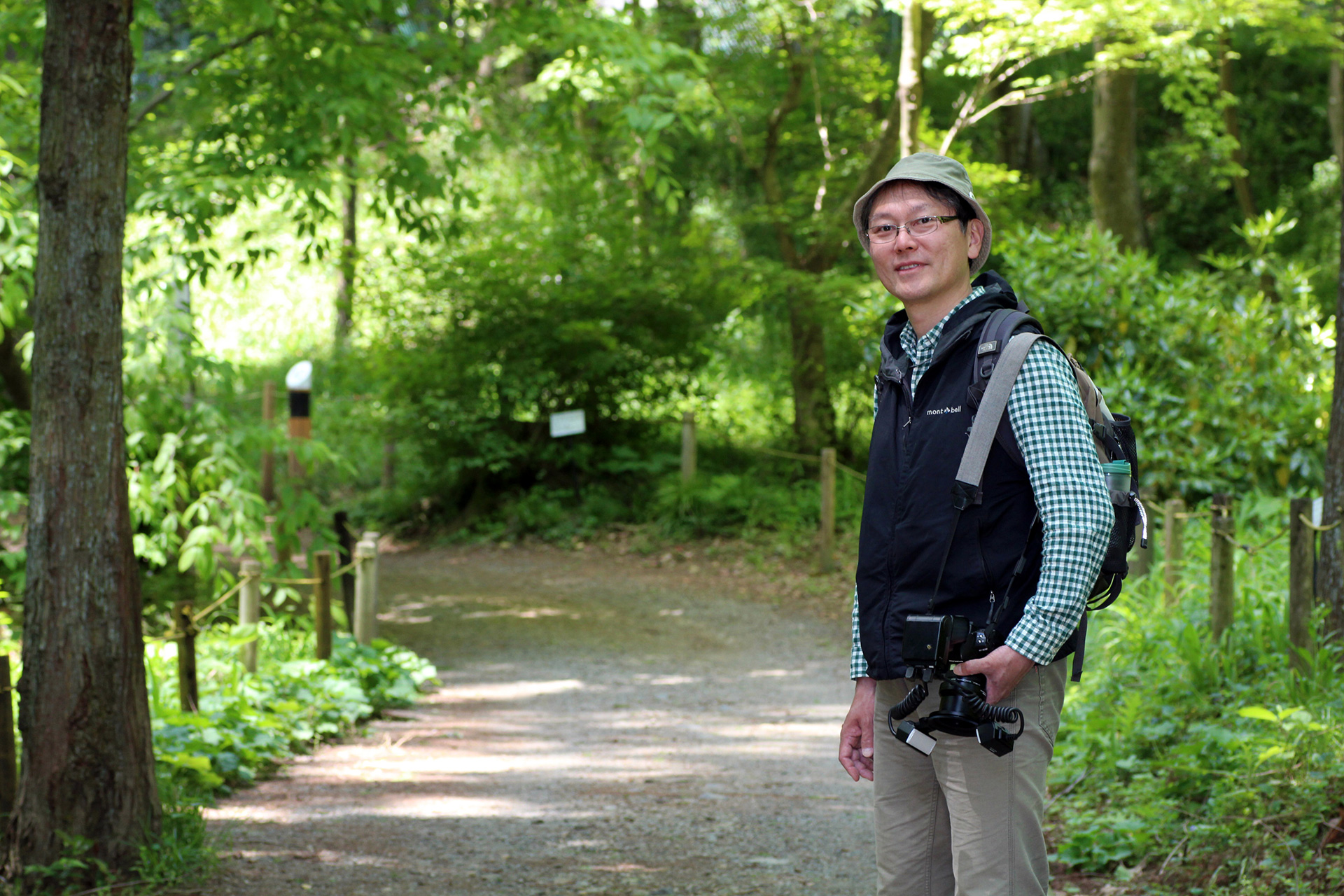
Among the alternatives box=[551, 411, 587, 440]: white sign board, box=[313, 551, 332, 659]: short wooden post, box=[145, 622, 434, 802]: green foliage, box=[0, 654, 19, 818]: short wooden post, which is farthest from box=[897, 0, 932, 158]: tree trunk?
box=[0, 654, 19, 818]: short wooden post

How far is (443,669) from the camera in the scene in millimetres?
8508

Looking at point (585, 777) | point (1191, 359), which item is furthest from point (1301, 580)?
point (1191, 359)

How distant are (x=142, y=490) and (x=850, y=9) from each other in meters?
10.7

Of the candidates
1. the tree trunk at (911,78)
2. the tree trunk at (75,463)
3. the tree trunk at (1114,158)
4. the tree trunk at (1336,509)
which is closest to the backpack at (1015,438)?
the tree trunk at (1336,509)

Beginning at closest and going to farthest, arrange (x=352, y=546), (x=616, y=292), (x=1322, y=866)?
(x=1322, y=866) → (x=352, y=546) → (x=616, y=292)

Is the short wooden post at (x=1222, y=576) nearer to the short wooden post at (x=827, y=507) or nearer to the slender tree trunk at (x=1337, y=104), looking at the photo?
the short wooden post at (x=827, y=507)

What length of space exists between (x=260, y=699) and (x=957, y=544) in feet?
15.8

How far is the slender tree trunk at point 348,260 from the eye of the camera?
9077 millimetres

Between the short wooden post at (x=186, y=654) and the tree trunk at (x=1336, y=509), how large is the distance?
4908mm

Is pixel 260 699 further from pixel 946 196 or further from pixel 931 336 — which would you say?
pixel 946 196

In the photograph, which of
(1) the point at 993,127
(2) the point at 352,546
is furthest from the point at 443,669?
→ (1) the point at 993,127

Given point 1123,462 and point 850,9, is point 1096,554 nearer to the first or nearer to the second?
point 1123,462

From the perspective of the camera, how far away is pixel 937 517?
233 cm

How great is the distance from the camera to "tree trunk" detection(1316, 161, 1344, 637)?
15.4 feet
